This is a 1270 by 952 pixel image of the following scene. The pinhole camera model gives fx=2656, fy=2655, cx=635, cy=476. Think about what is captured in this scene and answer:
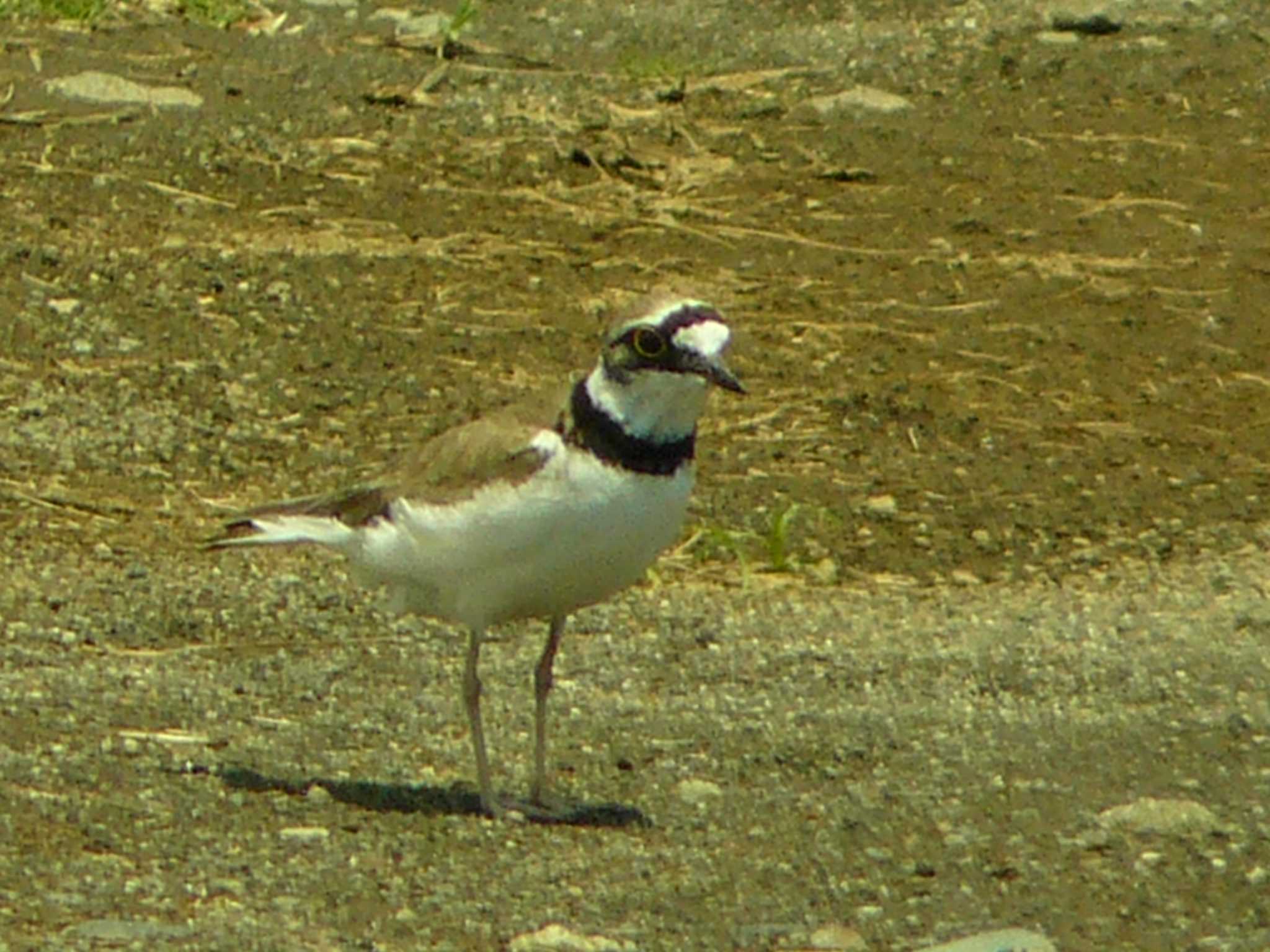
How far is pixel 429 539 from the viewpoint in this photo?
519 centimetres

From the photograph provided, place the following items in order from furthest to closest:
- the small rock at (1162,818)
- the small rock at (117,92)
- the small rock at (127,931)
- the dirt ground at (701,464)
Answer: the small rock at (117,92), the small rock at (1162,818), the dirt ground at (701,464), the small rock at (127,931)

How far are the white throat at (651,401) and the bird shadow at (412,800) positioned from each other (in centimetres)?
77

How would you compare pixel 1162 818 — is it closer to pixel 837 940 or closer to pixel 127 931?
pixel 837 940

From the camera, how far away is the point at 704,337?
16.3 feet

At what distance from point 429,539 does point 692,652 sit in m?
1.30

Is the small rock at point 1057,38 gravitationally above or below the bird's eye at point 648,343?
above

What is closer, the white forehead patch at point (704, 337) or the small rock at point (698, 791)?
the white forehead patch at point (704, 337)

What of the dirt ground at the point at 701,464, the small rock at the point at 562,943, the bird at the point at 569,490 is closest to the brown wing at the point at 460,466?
the bird at the point at 569,490

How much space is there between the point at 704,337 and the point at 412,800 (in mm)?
1113

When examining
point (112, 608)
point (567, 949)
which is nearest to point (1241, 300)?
point (112, 608)

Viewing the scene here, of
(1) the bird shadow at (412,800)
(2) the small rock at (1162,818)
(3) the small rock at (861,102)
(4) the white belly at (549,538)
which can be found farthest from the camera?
(3) the small rock at (861,102)

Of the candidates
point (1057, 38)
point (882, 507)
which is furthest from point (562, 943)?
point (1057, 38)

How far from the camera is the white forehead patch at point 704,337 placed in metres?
4.96

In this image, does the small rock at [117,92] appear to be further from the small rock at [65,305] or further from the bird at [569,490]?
the bird at [569,490]
